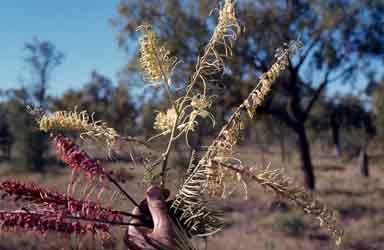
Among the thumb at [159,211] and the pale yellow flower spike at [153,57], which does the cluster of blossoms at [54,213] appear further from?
the pale yellow flower spike at [153,57]

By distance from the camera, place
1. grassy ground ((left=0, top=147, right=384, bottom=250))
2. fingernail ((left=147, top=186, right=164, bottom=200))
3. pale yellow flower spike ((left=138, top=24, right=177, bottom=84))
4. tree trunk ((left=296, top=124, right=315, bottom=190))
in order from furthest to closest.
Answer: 1. tree trunk ((left=296, top=124, right=315, bottom=190))
2. grassy ground ((left=0, top=147, right=384, bottom=250))
3. pale yellow flower spike ((left=138, top=24, right=177, bottom=84))
4. fingernail ((left=147, top=186, right=164, bottom=200))

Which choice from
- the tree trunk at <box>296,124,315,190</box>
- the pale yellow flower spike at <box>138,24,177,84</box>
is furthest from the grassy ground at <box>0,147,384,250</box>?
the pale yellow flower spike at <box>138,24,177,84</box>

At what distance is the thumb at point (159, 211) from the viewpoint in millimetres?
1003

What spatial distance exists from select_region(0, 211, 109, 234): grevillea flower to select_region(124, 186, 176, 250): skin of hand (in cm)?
11

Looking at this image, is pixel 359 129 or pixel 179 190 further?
pixel 359 129

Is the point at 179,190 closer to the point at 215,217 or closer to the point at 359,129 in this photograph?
the point at 215,217

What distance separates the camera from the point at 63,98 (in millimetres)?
29109

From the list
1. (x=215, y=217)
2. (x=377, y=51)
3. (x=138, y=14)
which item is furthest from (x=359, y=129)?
(x=215, y=217)

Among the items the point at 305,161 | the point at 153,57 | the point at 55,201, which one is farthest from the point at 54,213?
the point at 305,161

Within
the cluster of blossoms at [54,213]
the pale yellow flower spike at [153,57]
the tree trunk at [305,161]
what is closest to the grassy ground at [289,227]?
the tree trunk at [305,161]

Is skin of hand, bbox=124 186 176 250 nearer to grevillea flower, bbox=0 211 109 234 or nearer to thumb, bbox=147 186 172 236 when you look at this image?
thumb, bbox=147 186 172 236

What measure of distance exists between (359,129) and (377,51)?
1185cm

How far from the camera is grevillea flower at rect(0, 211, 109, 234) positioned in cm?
95

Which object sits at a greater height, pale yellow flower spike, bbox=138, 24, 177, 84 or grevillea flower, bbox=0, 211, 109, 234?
pale yellow flower spike, bbox=138, 24, 177, 84
